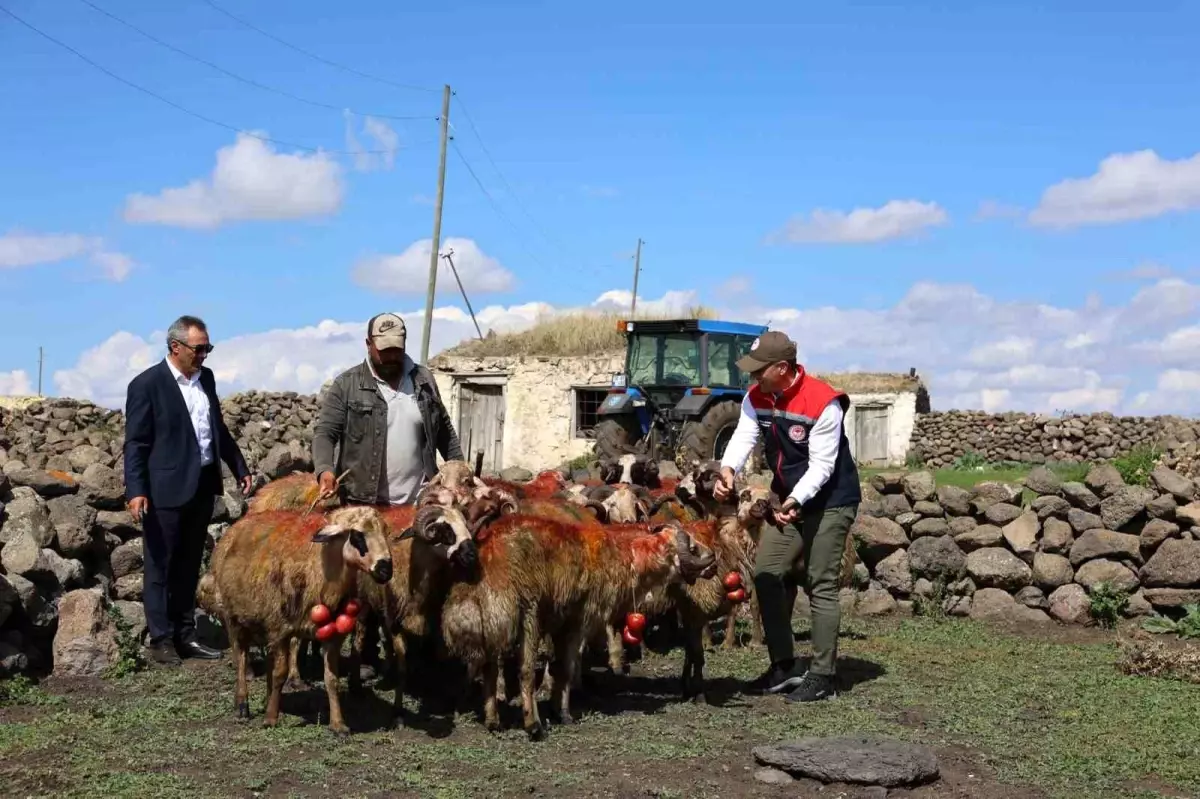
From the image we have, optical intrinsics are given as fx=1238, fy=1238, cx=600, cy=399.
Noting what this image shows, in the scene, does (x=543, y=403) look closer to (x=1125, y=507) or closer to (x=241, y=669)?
(x=1125, y=507)

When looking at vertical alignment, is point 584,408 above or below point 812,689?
above

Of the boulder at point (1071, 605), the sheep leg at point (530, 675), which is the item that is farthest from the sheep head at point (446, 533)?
the boulder at point (1071, 605)

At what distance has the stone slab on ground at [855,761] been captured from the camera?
6398 millimetres

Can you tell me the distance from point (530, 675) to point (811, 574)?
2.15 m

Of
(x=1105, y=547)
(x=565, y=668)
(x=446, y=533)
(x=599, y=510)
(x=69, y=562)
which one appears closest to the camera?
(x=446, y=533)

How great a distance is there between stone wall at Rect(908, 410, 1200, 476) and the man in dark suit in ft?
85.6

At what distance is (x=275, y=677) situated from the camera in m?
7.35

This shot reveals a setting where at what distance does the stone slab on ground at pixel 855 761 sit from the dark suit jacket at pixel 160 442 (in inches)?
192

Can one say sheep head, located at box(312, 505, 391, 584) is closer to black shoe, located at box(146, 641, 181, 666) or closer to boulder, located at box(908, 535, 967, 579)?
black shoe, located at box(146, 641, 181, 666)

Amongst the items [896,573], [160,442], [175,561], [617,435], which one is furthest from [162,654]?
[617,435]

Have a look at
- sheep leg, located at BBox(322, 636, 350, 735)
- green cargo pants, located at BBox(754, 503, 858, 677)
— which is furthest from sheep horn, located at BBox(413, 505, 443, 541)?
green cargo pants, located at BBox(754, 503, 858, 677)

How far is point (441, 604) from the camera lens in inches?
297

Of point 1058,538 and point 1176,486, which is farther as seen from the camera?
point 1058,538

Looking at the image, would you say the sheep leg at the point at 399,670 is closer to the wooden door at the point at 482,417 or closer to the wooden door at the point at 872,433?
the wooden door at the point at 482,417
